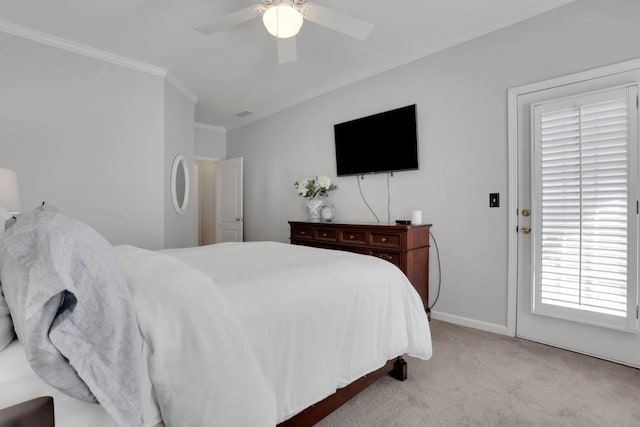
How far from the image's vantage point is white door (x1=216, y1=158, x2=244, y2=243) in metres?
5.49

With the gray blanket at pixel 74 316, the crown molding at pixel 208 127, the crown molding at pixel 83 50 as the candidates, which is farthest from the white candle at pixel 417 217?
the crown molding at pixel 208 127

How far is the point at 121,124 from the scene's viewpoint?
3.40 meters

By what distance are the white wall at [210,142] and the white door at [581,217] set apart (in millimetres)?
4974

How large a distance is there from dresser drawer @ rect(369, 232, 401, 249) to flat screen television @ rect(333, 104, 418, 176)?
78 centimetres

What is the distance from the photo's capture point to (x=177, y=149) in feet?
13.5

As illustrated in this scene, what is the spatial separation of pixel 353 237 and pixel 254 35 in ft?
7.01

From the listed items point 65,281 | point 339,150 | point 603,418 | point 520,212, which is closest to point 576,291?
point 520,212

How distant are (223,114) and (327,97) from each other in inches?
79.2

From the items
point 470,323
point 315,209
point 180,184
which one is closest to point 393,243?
point 470,323

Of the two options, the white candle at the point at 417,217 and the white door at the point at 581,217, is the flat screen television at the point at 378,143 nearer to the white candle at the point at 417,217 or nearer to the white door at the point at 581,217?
the white candle at the point at 417,217

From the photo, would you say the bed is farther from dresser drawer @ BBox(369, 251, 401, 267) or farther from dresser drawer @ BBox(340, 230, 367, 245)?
dresser drawer @ BBox(340, 230, 367, 245)

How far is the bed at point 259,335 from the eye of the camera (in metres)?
0.92

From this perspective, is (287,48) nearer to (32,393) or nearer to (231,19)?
(231,19)

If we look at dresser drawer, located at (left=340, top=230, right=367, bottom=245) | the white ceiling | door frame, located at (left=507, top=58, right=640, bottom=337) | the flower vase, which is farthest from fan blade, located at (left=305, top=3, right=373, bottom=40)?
the flower vase
